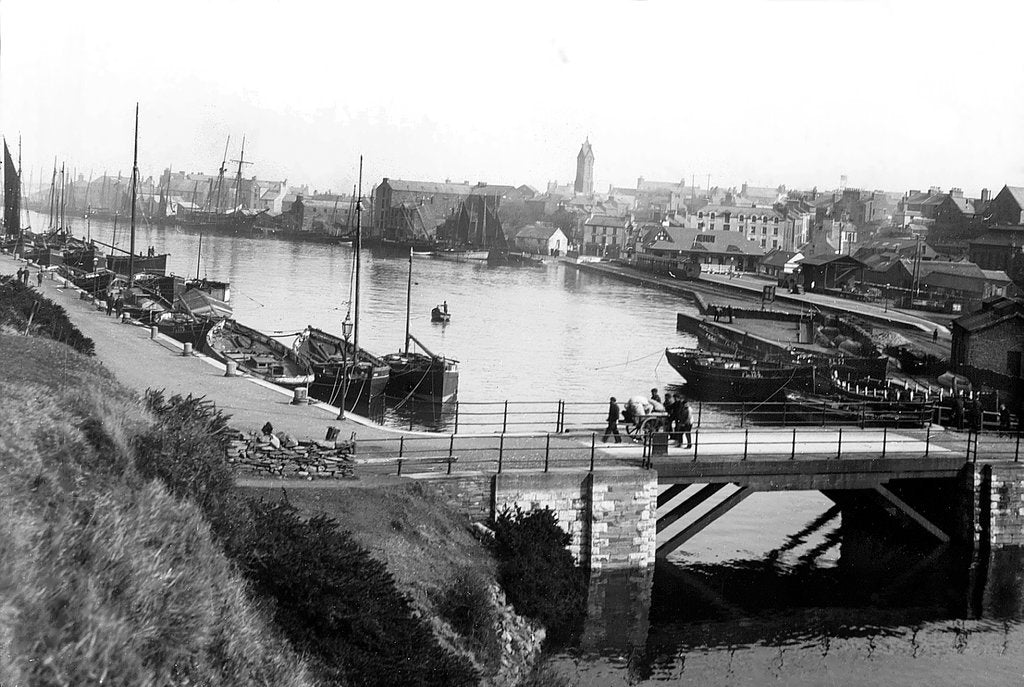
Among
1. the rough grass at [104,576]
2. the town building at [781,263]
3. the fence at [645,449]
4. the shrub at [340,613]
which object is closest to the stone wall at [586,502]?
the fence at [645,449]

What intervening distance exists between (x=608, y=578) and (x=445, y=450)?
358cm

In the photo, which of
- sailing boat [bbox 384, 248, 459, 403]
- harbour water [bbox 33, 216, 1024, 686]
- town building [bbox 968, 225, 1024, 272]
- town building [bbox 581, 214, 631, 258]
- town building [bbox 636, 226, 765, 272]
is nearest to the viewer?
harbour water [bbox 33, 216, 1024, 686]

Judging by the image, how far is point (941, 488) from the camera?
22.6 m

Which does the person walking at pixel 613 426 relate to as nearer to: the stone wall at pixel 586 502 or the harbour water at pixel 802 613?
the stone wall at pixel 586 502

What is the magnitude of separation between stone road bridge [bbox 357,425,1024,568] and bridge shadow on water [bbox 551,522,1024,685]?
698mm

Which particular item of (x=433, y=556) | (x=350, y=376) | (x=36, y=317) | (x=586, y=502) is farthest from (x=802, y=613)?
(x=350, y=376)

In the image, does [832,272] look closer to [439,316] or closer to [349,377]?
[439,316]

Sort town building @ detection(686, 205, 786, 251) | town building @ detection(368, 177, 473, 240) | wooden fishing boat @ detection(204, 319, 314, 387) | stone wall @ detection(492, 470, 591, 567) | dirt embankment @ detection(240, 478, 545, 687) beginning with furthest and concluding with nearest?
town building @ detection(686, 205, 786, 251) → town building @ detection(368, 177, 473, 240) → wooden fishing boat @ detection(204, 319, 314, 387) → stone wall @ detection(492, 470, 591, 567) → dirt embankment @ detection(240, 478, 545, 687)

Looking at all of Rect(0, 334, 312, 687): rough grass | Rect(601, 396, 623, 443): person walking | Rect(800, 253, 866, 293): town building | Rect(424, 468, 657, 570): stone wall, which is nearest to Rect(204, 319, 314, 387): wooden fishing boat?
Rect(601, 396, 623, 443): person walking

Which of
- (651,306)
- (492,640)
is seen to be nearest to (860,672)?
(492,640)

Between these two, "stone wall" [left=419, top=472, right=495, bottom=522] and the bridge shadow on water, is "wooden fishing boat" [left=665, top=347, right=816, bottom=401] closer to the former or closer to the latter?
the bridge shadow on water

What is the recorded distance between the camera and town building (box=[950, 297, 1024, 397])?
4181 cm

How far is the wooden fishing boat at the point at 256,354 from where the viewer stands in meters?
37.3

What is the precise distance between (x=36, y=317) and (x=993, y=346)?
34.2 meters
